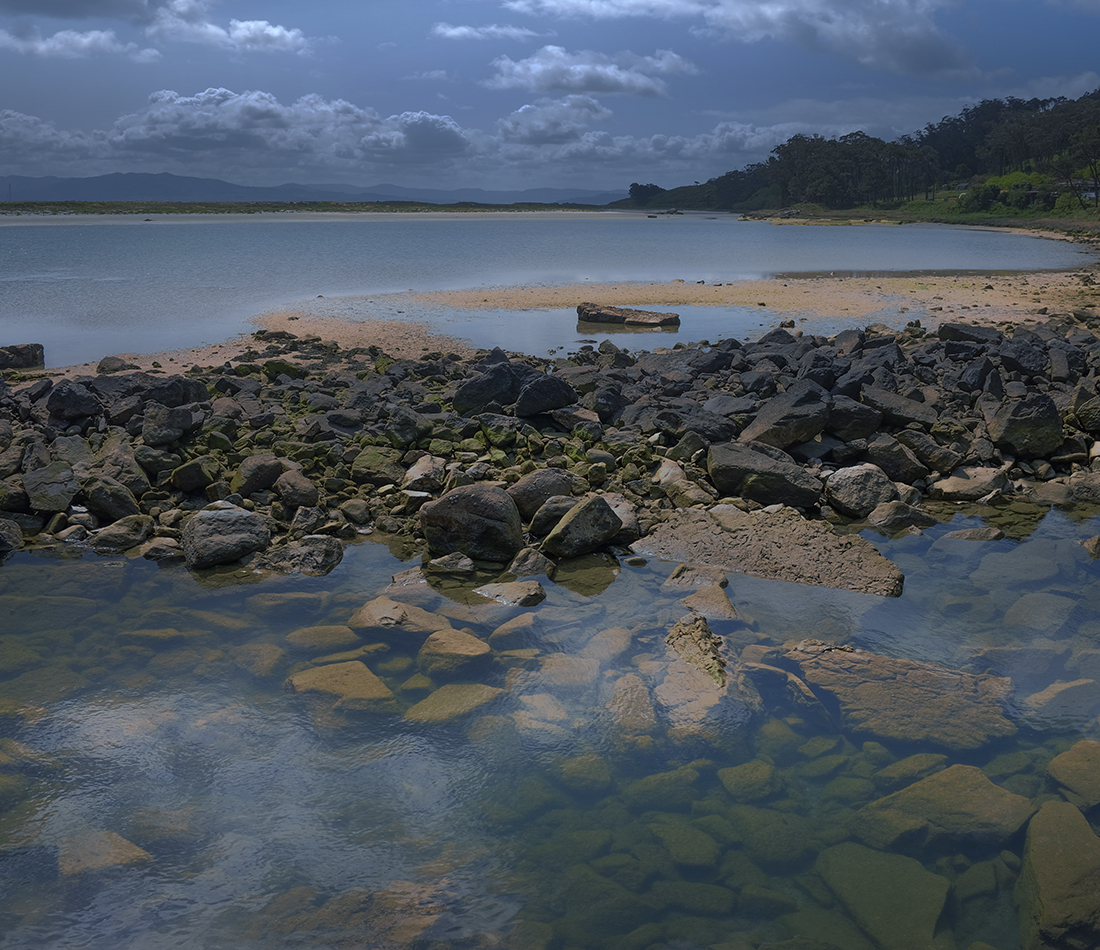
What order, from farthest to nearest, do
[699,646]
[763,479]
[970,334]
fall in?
[970,334] < [763,479] < [699,646]

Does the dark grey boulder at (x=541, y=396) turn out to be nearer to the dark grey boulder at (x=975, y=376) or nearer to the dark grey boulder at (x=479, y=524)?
the dark grey boulder at (x=479, y=524)

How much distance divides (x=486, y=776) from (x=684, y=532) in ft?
12.3

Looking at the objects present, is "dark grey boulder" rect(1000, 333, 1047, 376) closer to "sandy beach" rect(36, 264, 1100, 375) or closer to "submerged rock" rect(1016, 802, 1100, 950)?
"sandy beach" rect(36, 264, 1100, 375)

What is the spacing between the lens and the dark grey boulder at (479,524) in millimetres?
7391

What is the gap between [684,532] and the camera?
773cm

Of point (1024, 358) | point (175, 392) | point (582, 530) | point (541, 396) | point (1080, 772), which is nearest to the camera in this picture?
point (1080, 772)

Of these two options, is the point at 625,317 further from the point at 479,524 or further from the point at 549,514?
the point at 479,524

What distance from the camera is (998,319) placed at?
19484 millimetres

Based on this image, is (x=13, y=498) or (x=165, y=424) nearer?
(x=13, y=498)

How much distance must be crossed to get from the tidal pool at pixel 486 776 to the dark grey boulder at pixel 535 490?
132 centimetres

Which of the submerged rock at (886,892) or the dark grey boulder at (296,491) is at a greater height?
the dark grey boulder at (296,491)

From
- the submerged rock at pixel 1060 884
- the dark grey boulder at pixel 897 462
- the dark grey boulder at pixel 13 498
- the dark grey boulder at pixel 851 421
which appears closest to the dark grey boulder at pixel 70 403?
the dark grey boulder at pixel 13 498

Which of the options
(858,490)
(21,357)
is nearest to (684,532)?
(858,490)

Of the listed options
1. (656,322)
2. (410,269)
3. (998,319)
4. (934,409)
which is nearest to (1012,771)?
(934,409)
